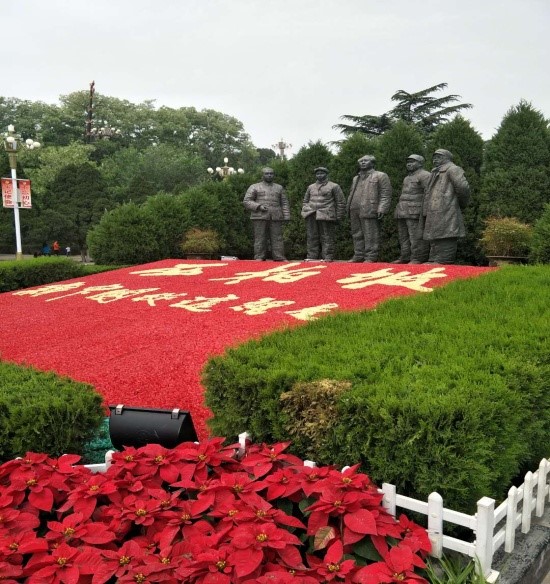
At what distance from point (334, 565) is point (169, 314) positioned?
15.5ft

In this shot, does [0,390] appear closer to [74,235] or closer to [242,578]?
[242,578]

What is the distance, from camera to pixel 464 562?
186 cm

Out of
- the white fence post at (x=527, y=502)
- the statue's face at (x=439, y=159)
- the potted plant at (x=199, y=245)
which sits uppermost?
the statue's face at (x=439, y=159)

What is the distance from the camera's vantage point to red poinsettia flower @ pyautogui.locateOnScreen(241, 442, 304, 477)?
2018mm

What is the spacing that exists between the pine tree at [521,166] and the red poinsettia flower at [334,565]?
427 inches

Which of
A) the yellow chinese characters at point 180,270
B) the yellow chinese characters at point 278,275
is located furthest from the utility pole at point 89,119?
the yellow chinese characters at point 278,275

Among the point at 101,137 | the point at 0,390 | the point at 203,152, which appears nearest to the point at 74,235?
the point at 101,137

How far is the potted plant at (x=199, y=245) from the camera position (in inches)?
501

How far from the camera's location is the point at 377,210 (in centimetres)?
1004

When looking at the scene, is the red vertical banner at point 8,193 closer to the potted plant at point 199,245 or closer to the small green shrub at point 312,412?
the potted plant at point 199,245

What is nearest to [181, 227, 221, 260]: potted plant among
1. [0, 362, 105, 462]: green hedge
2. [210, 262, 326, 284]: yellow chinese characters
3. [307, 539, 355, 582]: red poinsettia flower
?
[210, 262, 326, 284]: yellow chinese characters

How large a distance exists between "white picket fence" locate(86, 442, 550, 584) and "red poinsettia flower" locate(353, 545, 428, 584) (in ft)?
0.77

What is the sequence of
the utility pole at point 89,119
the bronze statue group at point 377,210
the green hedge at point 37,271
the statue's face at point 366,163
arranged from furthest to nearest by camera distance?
the utility pole at point 89,119 → the green hedge at point 37,271 → the statue's face at point 366,163 → the bronze statue group at point 377,210

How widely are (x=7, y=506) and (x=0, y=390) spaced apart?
94cm
